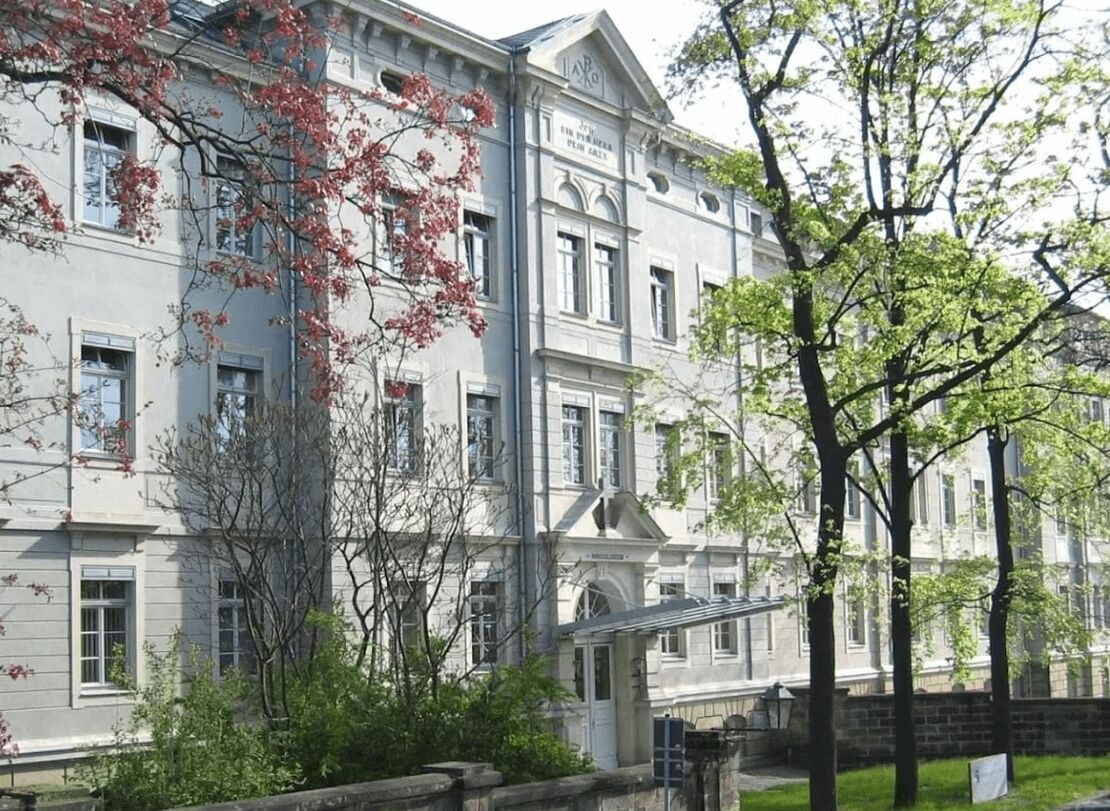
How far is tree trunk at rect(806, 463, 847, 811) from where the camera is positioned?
63.7 feet

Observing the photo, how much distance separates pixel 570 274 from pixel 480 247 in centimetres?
252

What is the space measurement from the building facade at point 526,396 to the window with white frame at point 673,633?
65 millimetres

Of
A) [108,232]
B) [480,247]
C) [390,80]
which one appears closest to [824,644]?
[108,232]

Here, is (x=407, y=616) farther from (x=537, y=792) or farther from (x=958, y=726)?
(x=958, y=726)

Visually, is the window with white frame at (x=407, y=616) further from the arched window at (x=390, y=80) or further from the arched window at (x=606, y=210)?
the arched window at (x=606, y=210)

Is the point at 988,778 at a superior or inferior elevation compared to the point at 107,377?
inferior

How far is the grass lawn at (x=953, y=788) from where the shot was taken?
24.5 metres

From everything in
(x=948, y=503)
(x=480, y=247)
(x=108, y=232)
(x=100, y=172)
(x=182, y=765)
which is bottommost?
(x=182, y=765)

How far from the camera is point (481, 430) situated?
28.5 meters

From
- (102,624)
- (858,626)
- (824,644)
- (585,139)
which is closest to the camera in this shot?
(824,644)

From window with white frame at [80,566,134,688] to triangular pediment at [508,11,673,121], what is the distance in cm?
1256

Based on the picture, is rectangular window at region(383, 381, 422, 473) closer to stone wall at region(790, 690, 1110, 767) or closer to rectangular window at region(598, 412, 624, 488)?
rectangular window at region(598, 412, 624, 488)

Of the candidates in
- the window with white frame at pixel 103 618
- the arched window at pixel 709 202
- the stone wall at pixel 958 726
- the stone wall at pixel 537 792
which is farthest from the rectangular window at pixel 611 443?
the stone wall at pixel 537 792

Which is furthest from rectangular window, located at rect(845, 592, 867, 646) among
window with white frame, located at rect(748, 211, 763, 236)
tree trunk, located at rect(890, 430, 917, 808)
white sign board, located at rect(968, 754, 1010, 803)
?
tree trunk, located at rect(890, 430, 917, 808)
